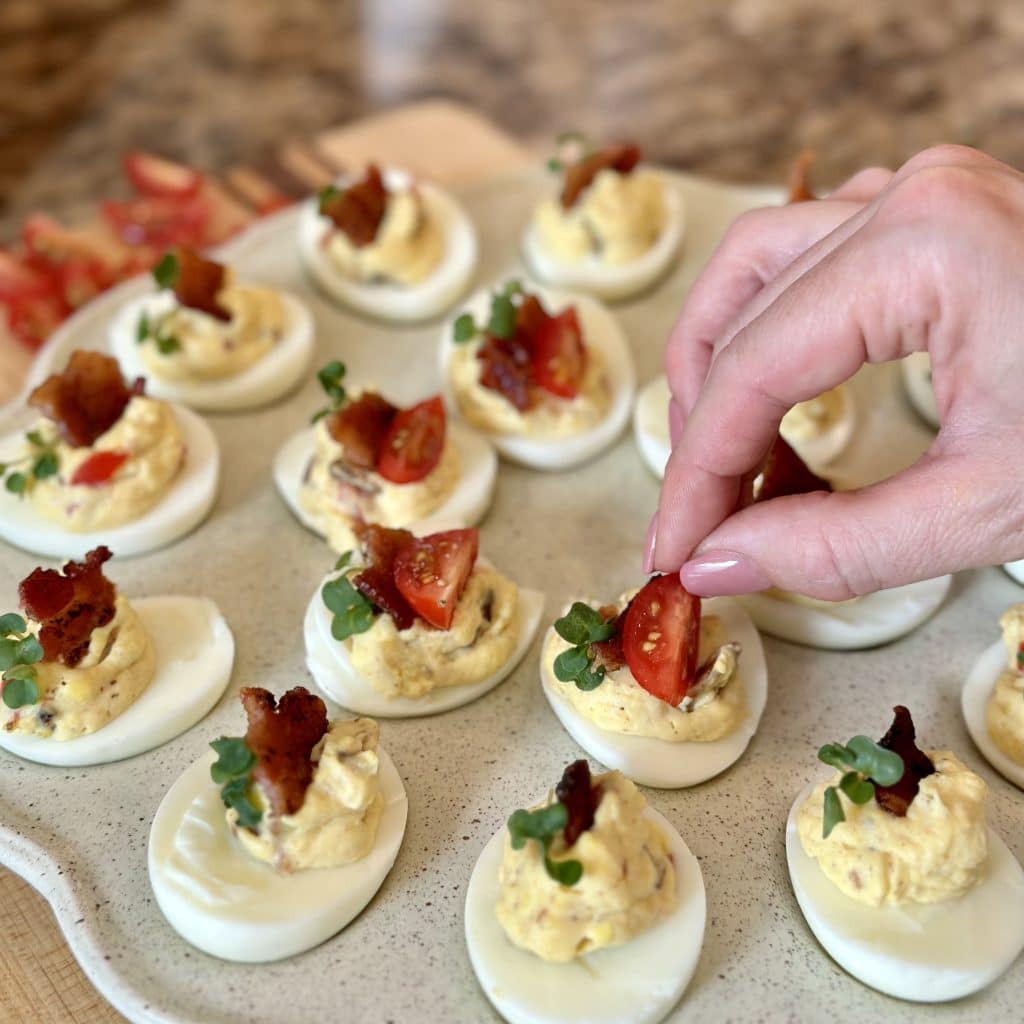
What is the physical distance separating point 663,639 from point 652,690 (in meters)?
0.10

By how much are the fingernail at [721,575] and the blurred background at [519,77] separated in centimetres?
315

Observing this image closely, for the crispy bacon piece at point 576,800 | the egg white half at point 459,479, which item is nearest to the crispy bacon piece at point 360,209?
the egg white half at point 459,479

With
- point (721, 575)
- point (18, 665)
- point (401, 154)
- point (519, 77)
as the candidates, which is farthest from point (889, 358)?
point (519, 77)

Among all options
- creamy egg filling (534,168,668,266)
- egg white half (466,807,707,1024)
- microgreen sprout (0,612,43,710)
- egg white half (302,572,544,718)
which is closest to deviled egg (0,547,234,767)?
microgreen sprout (0,612,43,710)

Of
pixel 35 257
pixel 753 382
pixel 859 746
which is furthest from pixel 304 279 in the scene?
pixel 859 746

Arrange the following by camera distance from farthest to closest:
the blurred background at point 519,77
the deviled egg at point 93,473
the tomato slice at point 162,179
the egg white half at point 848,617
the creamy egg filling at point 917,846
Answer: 1. the blurred background at point 519,77
2. the tomato slice at point 162,179
3. the deviled egg at point 93,473
4. the egg white half at point 848,617
5. the creamy egg filling at point 917,846

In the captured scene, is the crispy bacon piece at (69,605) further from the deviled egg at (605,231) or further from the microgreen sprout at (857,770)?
the deviled egg at (605,231)

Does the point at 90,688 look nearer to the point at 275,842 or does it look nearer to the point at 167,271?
the point at 275,842

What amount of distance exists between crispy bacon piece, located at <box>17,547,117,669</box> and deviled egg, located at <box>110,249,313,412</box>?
2.92 feet

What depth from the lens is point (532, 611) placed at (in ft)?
8.70

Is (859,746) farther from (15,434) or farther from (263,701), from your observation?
(15,434)

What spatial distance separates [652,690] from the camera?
7.63ft

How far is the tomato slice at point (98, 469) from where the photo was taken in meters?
2.74

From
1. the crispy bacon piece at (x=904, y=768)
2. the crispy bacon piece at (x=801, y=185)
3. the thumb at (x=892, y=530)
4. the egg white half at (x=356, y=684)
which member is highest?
the thumb at (x=892, y=530)
